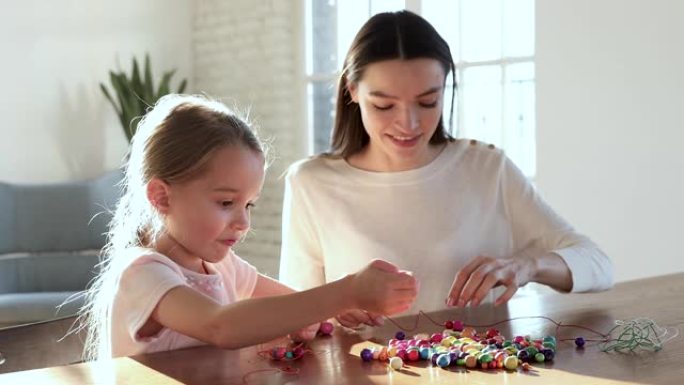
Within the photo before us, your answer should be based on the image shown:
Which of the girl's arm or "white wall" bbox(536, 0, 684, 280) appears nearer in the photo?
the girl's arm

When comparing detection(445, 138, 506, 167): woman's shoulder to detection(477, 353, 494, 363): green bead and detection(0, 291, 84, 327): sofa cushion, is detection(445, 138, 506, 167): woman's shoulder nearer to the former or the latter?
detection(477, 353, 494, 363): green bead

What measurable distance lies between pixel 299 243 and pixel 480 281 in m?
0.65

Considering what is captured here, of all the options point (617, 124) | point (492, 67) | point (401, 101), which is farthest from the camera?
point (492, 67)

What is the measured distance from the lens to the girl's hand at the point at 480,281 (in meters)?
1.84

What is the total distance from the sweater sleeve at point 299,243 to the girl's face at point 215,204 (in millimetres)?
657

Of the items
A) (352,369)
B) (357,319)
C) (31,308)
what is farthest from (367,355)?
(31,308)

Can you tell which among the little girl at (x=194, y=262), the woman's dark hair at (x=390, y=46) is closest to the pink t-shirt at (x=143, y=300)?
the little girl at (x=194, y=262)

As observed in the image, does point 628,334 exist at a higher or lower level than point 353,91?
lower

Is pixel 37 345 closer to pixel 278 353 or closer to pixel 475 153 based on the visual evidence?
pixel 278 353

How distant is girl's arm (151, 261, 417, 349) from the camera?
1491 millimetres

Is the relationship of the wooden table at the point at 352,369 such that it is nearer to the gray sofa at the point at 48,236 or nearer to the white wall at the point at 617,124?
the white wall at the point at 617,124

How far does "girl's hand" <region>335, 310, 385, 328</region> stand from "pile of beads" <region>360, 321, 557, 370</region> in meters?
0.15

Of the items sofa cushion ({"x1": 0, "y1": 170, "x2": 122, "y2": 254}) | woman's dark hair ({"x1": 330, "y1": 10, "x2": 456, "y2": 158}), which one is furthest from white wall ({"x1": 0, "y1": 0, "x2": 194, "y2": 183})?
woman's dark hair ({"x1": 330, "y1": 10, "x2": 456, "y2": 158})

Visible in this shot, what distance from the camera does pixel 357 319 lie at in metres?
1.74
